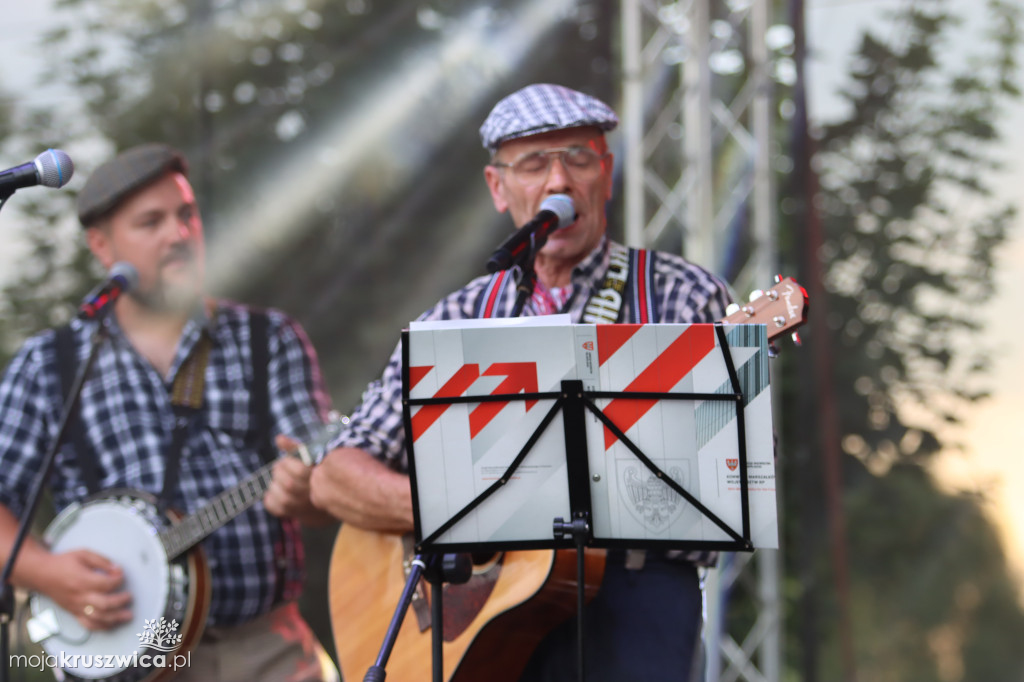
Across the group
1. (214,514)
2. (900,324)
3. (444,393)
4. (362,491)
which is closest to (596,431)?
(444,393)

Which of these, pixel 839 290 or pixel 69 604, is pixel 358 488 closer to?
pixel 69 604

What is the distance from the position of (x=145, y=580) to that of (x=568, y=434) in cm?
186

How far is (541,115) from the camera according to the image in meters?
2.56

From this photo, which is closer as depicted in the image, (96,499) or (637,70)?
(96,499)

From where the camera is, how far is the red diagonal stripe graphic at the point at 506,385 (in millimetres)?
1831

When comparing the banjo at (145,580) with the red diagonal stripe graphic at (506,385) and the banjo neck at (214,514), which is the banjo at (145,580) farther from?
the red diagonal stripe graphic at (506,385)

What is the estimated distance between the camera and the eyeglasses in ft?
8.38

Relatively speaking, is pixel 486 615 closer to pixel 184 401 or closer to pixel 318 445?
pixel 318 445

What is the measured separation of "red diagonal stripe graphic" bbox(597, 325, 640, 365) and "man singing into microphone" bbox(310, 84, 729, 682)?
668 millimetres

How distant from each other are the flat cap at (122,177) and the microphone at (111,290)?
24cm

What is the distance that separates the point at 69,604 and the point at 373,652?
117 cm

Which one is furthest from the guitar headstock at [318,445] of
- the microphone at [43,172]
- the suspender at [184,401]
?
the microphone at [43,172]

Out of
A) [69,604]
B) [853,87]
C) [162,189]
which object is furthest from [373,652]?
[853,87]

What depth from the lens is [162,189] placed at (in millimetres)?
3482
